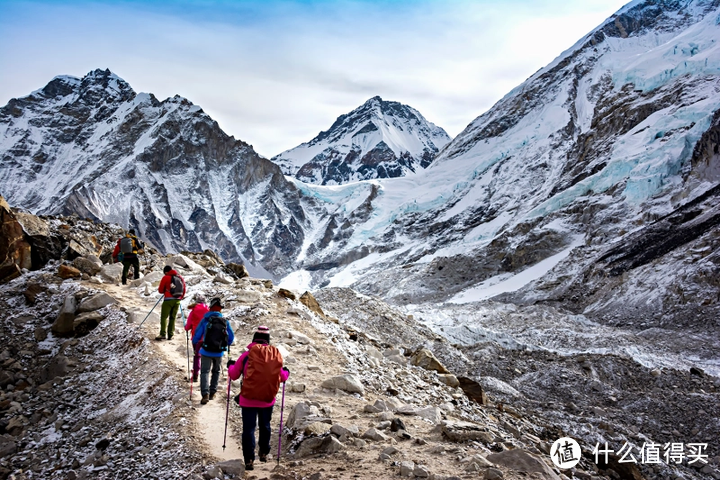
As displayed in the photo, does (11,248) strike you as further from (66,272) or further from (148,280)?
(148,280)

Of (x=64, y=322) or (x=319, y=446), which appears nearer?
(x=319, y=446)

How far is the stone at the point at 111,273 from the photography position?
17000 mm

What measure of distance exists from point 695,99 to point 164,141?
154 metres

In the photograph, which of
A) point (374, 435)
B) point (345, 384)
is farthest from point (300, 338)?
point (374, 435)

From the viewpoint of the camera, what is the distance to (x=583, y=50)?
16188cm

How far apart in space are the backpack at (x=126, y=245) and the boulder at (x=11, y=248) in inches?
135

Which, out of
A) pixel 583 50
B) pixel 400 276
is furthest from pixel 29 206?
pixel 583 50

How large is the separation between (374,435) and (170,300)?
7.06m

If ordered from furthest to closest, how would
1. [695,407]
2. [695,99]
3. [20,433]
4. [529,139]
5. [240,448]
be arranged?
[529,139] → [695,99] → [695,407] → [20,433] → [240,448]

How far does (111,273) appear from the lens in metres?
17.2

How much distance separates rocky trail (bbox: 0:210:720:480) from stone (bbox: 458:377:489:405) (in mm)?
50

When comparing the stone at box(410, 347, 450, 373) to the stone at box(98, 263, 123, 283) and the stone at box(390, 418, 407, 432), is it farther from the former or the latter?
the stone at box(98, 263, 123, 283)

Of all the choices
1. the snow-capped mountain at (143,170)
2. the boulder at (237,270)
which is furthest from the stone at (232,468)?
the snow-capped mountain at (143,170)

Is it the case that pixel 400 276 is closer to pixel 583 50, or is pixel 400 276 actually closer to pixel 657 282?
pixel 657 282
